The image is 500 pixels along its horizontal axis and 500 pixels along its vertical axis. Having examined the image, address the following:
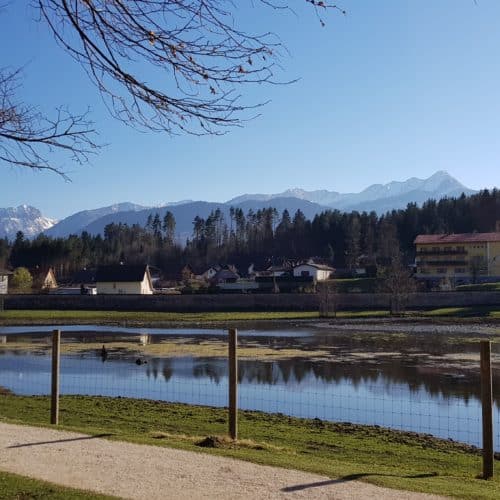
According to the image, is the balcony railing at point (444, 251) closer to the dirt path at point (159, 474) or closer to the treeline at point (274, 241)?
the treeline at point (274, 241)

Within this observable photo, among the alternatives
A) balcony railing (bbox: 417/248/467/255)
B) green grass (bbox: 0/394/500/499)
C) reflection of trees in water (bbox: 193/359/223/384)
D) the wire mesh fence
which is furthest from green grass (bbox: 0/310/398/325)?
green grass (bbox: 0/394/500/499)

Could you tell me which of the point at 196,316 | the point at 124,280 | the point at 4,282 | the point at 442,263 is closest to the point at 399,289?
the point at 196,316

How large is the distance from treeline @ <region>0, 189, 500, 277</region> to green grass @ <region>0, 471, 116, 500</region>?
125 m

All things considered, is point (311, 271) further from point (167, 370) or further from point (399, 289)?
point (167, 370)

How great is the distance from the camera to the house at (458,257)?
112562mm

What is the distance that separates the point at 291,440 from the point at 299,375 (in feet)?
49.4

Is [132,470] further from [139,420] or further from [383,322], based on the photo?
[383,322]

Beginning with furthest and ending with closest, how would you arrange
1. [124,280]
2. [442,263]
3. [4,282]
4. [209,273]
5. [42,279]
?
[209,273], [42,279], [442,263], [4,282], [124,280]

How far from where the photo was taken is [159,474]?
8.19 meters

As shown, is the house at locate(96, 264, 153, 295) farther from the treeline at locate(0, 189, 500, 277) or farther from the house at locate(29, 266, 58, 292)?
the treeline at locate(0, 189, 500, 277)

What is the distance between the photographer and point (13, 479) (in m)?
7.83

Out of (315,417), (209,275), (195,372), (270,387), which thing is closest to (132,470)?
(315,417)

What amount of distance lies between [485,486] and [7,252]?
15813 cm

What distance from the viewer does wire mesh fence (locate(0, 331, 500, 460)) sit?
20.0 m
